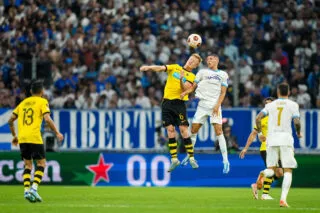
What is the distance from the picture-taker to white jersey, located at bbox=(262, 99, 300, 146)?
681 inches

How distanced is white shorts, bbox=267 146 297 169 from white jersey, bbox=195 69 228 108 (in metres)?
3.83

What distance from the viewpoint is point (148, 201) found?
1902 cm

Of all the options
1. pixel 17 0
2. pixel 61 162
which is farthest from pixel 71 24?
pixel 61 162

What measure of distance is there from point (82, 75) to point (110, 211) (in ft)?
46.3

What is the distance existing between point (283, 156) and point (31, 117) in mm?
4939

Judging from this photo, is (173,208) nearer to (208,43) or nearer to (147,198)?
(147,198)

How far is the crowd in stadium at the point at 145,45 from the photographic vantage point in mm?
29094

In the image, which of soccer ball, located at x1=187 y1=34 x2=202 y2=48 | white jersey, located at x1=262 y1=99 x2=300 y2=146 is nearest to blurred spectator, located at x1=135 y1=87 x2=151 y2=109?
soccer ball, located at x1=187 y1=34 x2=202 y2=48

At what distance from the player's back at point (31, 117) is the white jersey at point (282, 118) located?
4353 mm

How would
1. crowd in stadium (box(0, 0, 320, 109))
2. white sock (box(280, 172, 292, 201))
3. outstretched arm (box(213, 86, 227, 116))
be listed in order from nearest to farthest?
white sock (box(280, 172, 292, 201)), outstretched arm (box(213, 86, 227, 116)), crowd in stadium (box(0, 0, 320, 109))

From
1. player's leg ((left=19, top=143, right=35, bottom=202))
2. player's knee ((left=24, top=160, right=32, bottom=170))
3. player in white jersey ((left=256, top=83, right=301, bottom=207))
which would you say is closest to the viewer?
player in white jersey ((left=256, top=83, right=301, bottom=207))

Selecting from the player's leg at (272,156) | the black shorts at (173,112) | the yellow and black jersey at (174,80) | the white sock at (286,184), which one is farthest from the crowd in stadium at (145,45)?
the white sock at (286,184)

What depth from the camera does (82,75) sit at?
3009 cm

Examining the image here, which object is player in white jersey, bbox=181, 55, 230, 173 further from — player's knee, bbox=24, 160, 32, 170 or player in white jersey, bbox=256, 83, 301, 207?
player's knee, bbox=24, 160, 32, 170
